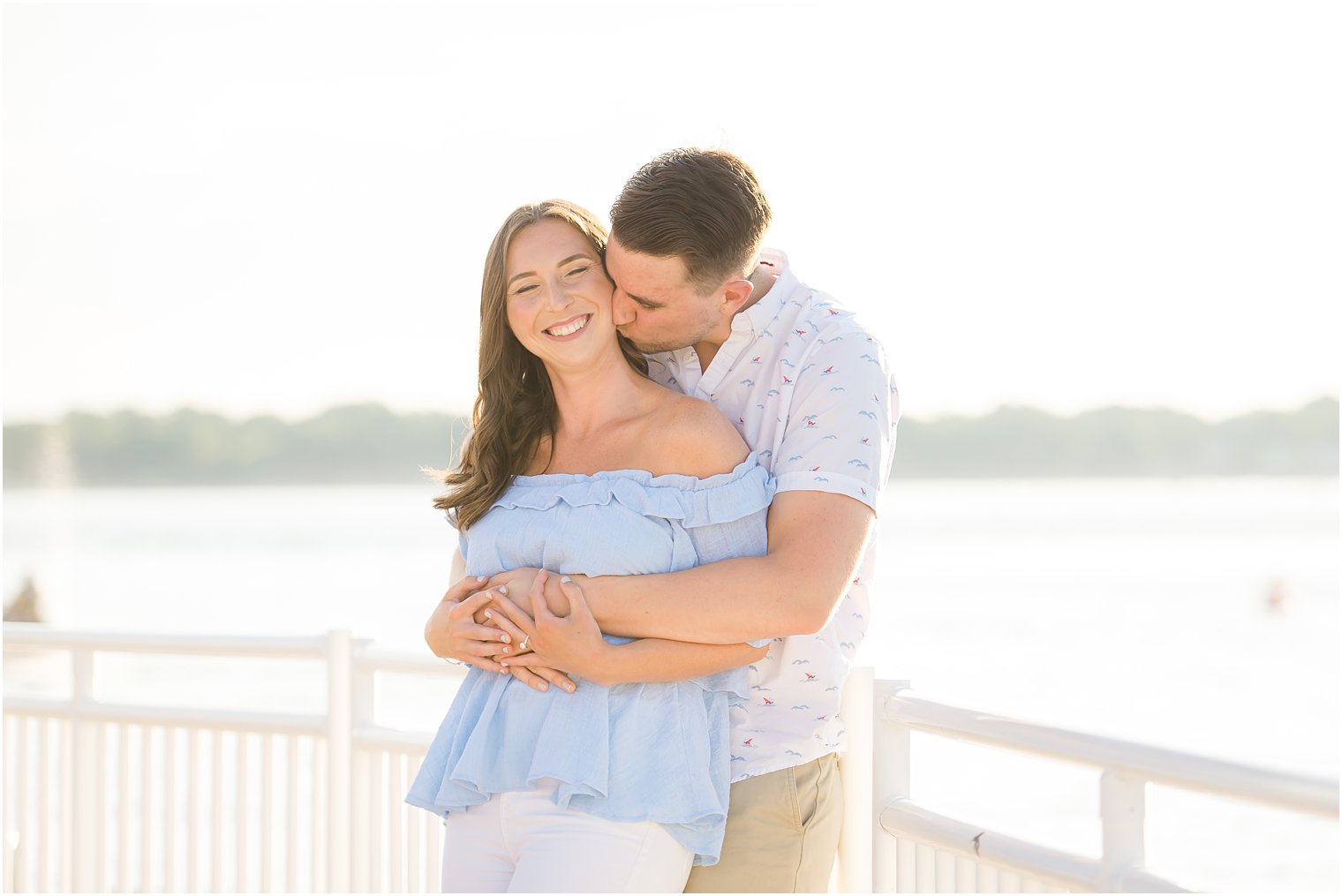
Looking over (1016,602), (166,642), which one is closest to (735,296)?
(166,642)

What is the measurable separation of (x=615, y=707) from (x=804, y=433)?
1.92 feet

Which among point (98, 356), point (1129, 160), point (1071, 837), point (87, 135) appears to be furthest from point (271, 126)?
point (1071, 837)

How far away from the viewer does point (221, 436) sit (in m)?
33.9

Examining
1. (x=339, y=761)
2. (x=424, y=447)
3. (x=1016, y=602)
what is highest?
(x=424, y=447)

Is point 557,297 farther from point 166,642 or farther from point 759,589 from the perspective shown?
point 166,642

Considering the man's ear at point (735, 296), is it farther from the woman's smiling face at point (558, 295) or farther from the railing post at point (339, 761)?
the railing post at point (339, 761)

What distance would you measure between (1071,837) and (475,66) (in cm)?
1556

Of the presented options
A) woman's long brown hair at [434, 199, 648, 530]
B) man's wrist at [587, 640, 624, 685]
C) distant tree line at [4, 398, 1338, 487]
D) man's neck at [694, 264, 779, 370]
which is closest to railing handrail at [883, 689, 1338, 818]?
man's wrist at [587, 640, 624, 685]

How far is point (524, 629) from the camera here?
2162 millimetres

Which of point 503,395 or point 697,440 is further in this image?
point 503,395

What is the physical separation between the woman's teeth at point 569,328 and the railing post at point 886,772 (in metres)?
0.91

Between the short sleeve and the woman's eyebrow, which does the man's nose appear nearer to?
the woman's eyebrow

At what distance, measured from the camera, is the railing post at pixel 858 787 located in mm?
2451

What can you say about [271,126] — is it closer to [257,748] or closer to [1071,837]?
[1071,837]
